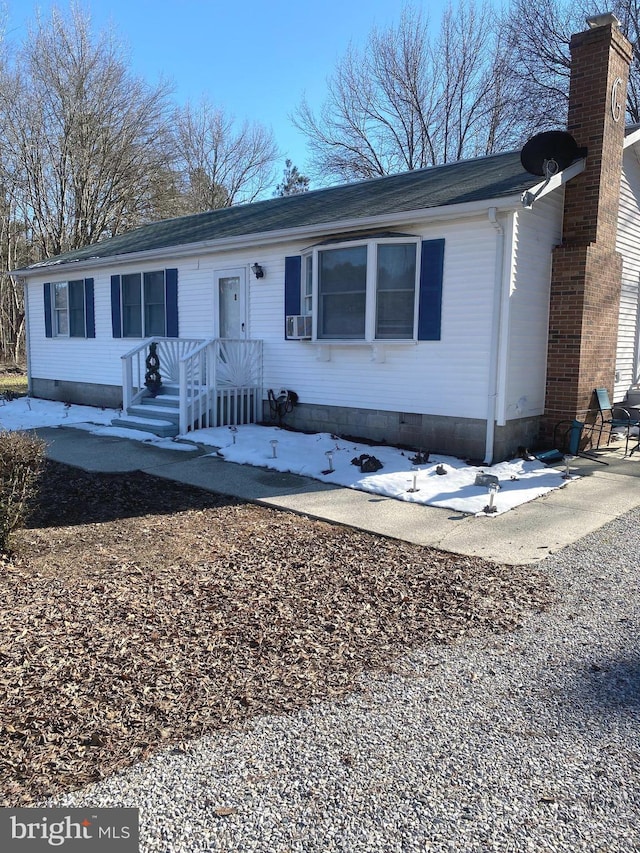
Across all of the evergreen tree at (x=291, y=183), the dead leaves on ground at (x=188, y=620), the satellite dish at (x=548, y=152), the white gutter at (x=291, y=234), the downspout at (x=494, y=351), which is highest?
the evergreen tree at (x=291, y=183)

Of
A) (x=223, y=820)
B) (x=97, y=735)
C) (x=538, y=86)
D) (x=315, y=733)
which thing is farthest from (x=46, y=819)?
(x=538, y=86)

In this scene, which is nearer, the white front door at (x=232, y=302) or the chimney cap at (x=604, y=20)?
the chimney cap at (x=604, y=20)

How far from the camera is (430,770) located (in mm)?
2289

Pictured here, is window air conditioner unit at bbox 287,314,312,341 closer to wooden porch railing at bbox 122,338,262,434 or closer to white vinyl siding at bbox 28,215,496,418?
white vinyl siding at bbox 28,215,496,418

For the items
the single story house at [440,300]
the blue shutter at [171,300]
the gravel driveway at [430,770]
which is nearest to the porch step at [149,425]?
the single story house at [440,300]

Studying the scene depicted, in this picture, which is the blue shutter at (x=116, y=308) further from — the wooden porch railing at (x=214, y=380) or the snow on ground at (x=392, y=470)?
the snow on ground at (x=392, y=470)

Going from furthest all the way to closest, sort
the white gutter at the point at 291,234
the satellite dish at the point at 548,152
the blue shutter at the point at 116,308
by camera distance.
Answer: the blue shutter at the point at 116,308, the satellite dish at the point at 548,152, the white gutter at the point at 291,234

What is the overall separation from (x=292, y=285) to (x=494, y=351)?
353cm

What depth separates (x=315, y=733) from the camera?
252cm

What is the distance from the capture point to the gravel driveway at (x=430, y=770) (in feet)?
6.48

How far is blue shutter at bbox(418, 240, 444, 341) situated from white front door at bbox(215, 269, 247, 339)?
3.56 m

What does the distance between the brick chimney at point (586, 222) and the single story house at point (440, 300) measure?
0.03 metres

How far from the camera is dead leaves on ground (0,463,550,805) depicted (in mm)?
2537

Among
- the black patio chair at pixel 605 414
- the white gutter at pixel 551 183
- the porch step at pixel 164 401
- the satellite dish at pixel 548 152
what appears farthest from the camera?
the porch step at pixel 164 401
